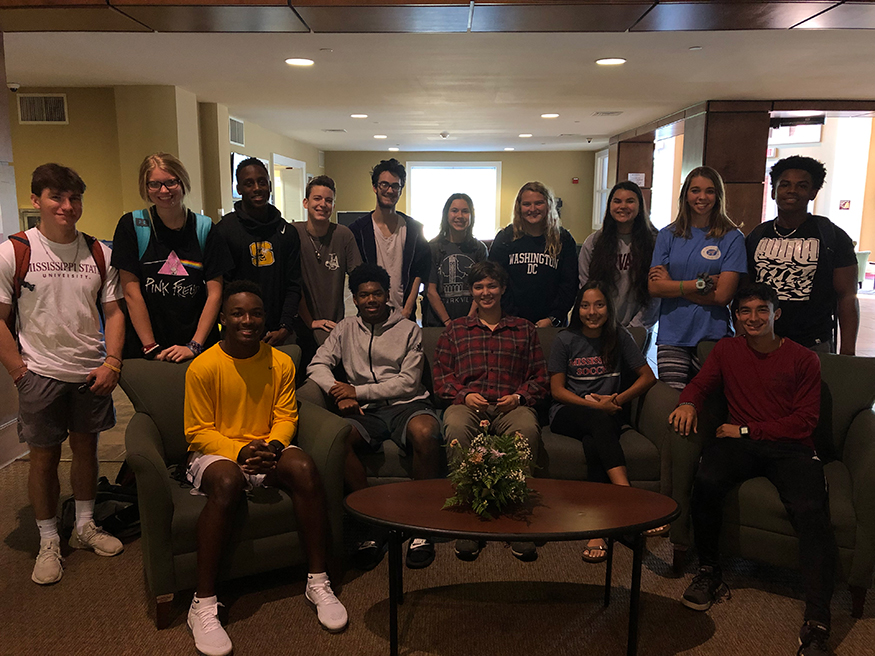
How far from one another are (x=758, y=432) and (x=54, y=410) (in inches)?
111

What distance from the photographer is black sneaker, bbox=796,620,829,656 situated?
2094 mm

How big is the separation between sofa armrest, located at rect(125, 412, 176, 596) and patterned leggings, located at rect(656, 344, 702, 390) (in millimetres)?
2222

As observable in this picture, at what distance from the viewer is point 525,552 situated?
2738 mm

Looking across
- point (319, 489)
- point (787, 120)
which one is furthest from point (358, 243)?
point (787, 120)

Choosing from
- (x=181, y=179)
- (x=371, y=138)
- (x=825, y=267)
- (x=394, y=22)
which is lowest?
(x=825, y=267)

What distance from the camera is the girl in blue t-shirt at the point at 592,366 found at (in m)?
2.94

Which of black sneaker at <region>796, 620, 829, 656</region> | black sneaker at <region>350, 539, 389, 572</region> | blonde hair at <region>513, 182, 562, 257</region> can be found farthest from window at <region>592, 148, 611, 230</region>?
black sneaker at <region>796, 620, 829, 656</region>

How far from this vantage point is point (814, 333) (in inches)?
118

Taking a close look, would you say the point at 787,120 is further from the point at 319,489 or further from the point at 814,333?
the point at 319,489

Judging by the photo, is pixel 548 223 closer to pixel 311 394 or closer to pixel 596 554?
pixel 311 394

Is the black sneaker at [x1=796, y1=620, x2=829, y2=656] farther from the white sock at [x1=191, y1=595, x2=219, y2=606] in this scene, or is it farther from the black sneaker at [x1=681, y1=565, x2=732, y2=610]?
the white sock at [x1=191, y1=595, x2=219, y2=606]

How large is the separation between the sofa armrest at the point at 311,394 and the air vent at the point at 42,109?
5888mm

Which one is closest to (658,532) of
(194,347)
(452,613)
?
(452,613)

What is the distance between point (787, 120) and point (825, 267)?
6673 millimetres
